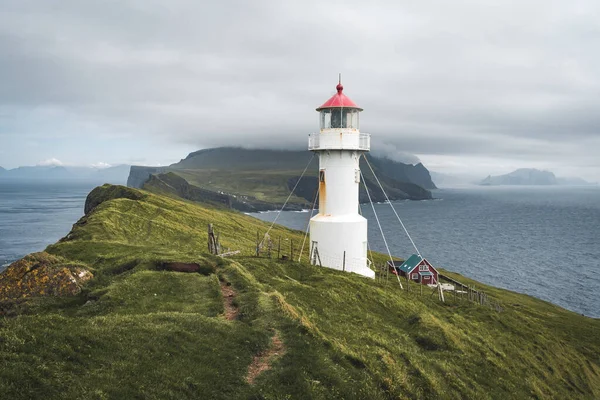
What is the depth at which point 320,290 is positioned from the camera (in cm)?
2736

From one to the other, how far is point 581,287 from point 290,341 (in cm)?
10350

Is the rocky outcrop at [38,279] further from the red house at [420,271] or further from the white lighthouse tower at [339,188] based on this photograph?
the red house at [420,271]

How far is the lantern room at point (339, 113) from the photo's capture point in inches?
1422

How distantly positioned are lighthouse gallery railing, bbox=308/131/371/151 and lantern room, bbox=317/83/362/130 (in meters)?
0.87

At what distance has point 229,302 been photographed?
2214cm

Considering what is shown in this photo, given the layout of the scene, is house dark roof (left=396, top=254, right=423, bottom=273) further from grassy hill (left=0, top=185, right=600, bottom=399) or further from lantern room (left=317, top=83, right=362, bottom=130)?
lantern room (left=317, top=83, right=362, bottom=130)

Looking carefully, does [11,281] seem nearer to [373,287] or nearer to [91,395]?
[91,395]

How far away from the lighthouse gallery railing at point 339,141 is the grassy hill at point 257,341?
10073 mm

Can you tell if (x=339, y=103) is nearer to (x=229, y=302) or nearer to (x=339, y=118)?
(x=339, y=118)

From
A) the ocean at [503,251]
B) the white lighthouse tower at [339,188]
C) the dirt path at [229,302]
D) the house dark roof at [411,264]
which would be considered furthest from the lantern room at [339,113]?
the ocean at [503,251]

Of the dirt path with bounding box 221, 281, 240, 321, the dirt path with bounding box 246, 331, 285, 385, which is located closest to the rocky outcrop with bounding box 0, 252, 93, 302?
the dirt path with bounding box 221, 281, 240, 321

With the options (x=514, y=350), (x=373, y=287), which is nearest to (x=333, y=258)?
(x=373, y=287)

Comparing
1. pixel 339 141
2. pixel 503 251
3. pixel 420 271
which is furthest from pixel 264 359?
pixel 503 251

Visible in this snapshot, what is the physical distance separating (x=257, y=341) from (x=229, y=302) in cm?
537
